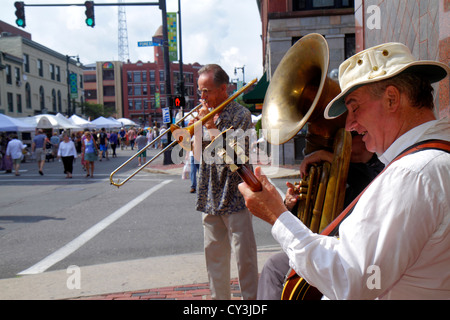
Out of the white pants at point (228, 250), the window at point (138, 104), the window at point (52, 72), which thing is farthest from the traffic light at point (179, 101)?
the window at point (138, 104)

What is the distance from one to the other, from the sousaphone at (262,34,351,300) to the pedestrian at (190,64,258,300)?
562mm

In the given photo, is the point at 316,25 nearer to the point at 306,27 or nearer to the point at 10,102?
the point at 306,27

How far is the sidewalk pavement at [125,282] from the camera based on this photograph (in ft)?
12.8

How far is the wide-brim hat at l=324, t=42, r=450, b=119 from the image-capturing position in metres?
1.54

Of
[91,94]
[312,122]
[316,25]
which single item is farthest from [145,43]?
[91,94]

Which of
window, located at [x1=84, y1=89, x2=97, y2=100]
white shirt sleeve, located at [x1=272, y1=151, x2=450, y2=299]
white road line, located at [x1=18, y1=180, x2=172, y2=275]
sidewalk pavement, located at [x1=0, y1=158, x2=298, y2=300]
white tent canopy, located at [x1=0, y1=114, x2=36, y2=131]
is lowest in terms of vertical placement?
white road line, located at [x1=18, y1=180, x2=172, y2=275]

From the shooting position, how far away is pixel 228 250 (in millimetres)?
3258

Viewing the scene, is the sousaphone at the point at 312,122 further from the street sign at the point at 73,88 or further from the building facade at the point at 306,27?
the street sign at the point at 73,88

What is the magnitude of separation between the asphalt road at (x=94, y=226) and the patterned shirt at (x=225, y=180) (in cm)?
253

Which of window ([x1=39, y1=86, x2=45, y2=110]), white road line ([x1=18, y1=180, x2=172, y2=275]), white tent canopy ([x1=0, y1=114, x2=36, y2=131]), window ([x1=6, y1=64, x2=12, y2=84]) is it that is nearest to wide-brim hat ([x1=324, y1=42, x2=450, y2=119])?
white road line ([x1=18, y1=180, x2=172, y2=275])

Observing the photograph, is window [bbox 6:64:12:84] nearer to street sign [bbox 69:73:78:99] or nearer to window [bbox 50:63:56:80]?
window [bbox 50:63:56:80]
